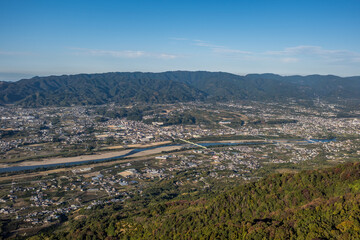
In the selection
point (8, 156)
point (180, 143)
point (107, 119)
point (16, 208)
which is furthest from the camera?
point (107, 119)

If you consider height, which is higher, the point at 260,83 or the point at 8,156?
the point at 260,83

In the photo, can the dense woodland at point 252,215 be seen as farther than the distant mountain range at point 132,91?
No

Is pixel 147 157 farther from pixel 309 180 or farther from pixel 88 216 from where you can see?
pixel 309 180

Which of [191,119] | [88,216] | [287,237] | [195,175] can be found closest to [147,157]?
[195,175]

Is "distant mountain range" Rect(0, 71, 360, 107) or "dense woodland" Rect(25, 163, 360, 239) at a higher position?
"distant mountain range" Rect(0, 71, 360, 107)

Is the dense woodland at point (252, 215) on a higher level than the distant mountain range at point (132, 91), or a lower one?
lower

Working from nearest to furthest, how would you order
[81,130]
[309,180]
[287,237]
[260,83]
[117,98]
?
[287,237] < [309,180] < [81,130] < [117,98] < [260,83]

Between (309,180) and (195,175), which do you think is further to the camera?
(195,175)
